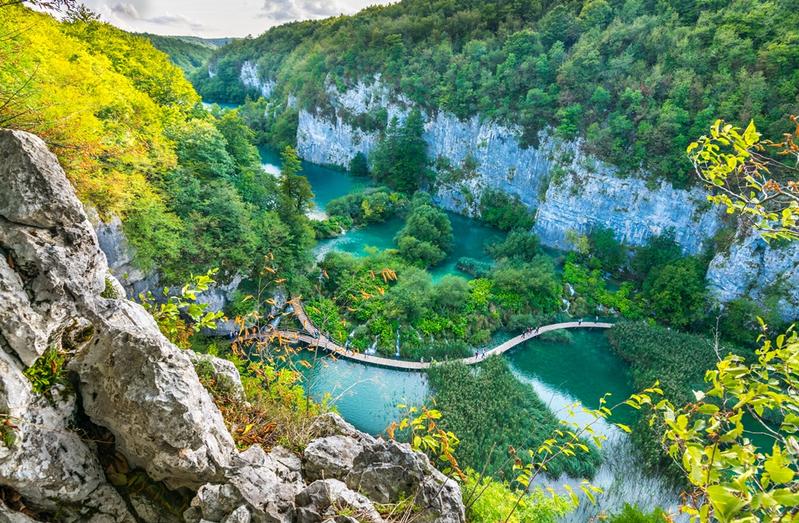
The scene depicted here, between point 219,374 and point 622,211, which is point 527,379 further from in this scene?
point 219,374

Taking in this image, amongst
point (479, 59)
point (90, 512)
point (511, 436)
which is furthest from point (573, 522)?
point (479, 59)

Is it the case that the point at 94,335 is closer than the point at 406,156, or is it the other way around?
the point at 94,335

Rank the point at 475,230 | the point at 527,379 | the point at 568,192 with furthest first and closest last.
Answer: the point at 475,230 → the point at 568,192 → the point at 527,379

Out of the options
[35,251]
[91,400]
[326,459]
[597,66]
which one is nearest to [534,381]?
[326,459]

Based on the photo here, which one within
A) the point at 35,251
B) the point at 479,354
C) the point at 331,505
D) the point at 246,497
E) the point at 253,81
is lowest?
the point at 479,354

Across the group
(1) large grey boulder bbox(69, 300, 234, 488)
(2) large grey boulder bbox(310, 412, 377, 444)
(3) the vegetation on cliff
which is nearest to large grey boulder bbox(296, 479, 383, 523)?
(1) large grey boulder bbox(69, 300, 234, 488)

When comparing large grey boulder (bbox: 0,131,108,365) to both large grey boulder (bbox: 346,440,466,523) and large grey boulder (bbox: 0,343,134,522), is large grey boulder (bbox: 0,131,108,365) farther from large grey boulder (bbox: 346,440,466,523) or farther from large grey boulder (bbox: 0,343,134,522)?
large grey boulder (bbox: 346,440,466,523)
